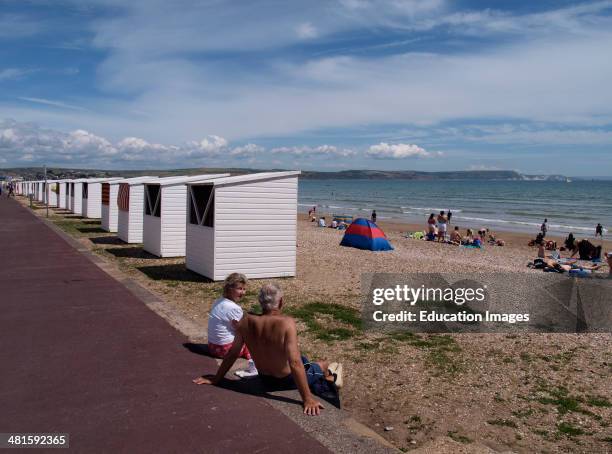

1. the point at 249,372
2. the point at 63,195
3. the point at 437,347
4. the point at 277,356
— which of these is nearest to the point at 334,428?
the point at 277,356

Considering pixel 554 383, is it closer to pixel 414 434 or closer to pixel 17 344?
pixel 414 434

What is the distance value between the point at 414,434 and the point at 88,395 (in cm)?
271

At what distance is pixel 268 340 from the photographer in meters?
4.80

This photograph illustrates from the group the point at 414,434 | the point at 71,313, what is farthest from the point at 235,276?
the point at 71,313

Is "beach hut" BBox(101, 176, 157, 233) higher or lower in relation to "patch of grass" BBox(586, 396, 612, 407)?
higher

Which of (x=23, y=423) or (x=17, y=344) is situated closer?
(x=23, y=423)

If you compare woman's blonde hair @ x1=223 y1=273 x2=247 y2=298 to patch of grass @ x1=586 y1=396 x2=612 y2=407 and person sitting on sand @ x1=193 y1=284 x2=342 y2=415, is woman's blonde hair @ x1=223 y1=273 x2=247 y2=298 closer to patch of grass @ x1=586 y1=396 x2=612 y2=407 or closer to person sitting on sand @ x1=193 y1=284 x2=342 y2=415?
person sitting on sand @ x1=193 y1=284 x2=342 y2=415

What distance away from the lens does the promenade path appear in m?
4.20

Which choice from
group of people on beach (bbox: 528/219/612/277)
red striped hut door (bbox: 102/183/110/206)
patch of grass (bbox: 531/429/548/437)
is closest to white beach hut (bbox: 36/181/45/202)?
red striped hut door (bbox: 102/183/110/206)

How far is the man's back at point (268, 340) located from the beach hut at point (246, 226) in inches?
245

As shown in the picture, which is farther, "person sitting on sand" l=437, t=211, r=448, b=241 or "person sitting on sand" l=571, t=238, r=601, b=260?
"person sitting on sand" l=437, t=211, r=448, b=241

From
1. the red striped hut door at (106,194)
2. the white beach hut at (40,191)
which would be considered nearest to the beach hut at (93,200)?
the red striped hut door at (106,194)

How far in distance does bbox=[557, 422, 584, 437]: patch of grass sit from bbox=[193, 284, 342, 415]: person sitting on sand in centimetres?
189

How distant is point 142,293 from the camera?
9.68 meters
